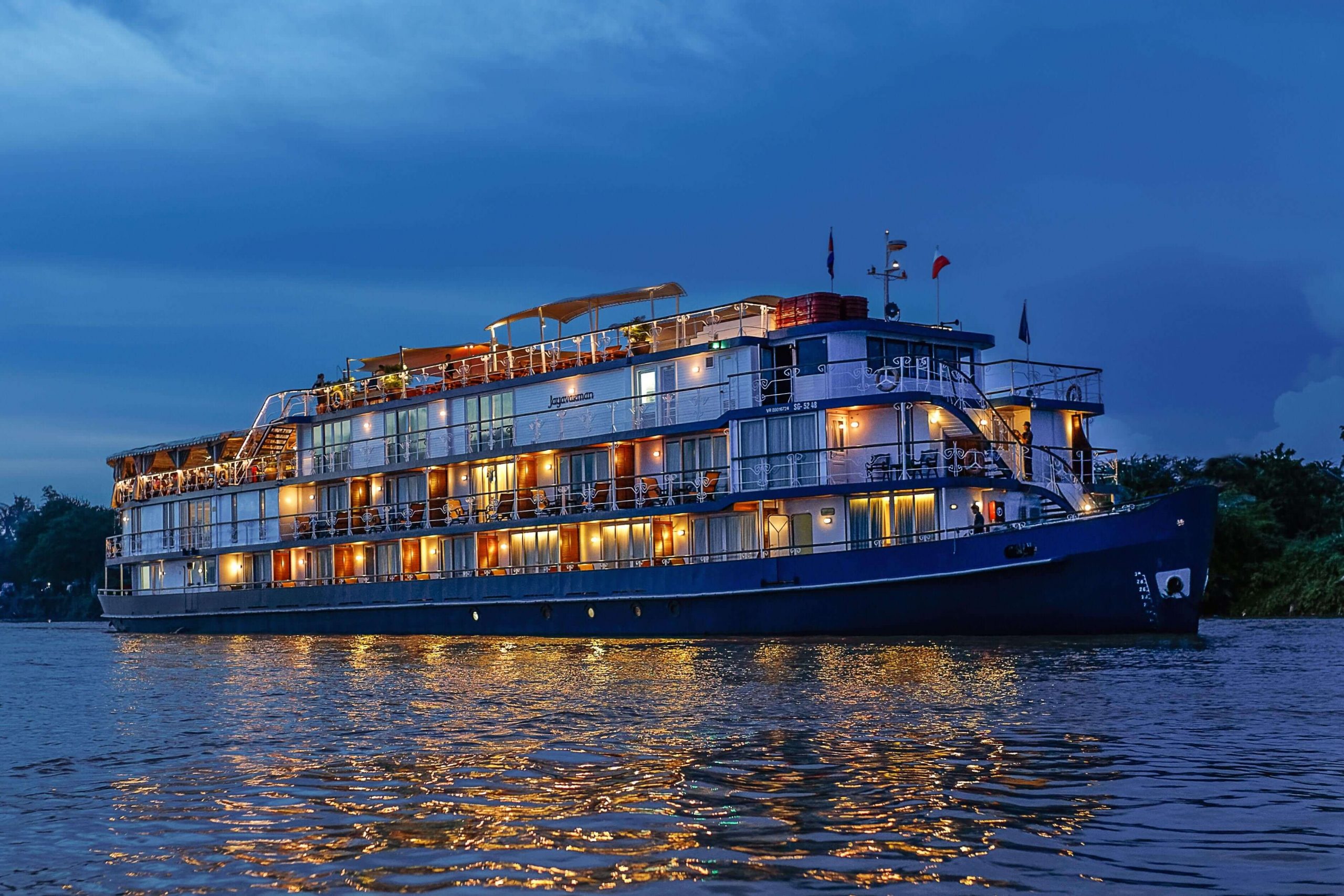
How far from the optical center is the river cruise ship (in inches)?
1206

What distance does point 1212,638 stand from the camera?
33.8 meters

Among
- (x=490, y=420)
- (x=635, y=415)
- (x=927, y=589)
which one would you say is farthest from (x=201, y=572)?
(x=927, y=589)

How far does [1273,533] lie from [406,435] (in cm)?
3556

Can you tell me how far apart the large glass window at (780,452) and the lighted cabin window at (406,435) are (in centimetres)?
1518

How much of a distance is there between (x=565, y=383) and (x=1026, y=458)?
46.5 ft

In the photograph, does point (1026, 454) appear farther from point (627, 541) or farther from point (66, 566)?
point (66, 566)

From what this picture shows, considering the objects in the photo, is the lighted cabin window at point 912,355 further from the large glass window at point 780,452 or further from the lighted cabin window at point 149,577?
the lighted cabin window at point 149,577

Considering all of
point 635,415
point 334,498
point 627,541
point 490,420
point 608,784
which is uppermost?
point 490,420

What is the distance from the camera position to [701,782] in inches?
484

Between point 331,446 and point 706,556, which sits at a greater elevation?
point 331,446

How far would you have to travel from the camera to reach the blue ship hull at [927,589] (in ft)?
96.4

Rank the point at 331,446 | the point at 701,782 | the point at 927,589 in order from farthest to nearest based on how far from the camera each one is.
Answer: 1. the point at 331,446
2. the point at 927,589
3. the point at 701,782

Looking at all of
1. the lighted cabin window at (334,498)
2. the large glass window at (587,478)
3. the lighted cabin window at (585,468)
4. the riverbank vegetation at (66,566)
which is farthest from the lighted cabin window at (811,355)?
the riverbank vegetation at (66,566)

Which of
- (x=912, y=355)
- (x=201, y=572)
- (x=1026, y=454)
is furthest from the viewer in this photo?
Answer: (x=201, y=572)
